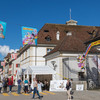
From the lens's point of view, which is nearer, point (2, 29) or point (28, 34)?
point (2, 29)

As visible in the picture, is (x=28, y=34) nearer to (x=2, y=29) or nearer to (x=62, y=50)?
(x=2, y=29)

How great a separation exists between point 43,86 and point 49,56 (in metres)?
9.75

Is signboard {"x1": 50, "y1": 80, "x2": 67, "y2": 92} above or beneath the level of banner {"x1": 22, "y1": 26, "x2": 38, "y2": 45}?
beneath

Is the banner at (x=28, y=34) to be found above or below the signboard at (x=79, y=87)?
above

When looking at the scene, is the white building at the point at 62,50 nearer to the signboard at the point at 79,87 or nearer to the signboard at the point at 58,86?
the signboard at the point at 79,87

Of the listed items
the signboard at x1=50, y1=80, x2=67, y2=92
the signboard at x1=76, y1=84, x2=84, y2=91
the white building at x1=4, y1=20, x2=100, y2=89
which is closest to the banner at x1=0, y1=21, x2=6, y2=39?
the signboard at x1=50, y1=80, x2=67, y2=92

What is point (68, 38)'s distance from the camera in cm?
3319

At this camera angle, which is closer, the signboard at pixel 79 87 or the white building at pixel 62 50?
the signboard at pixel 79 87

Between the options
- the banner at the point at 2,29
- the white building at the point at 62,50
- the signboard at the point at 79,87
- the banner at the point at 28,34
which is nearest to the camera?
the banner at the point at 2,29

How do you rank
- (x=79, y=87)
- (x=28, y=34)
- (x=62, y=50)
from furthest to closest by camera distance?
(x=62, y=50), (x=79, y=87), (x=28, y=34)

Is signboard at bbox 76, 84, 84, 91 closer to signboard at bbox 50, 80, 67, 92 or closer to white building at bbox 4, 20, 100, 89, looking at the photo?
signboard at bbox 50, 80, 67, 92

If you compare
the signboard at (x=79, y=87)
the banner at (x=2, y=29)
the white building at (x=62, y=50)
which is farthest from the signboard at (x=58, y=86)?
the banner at (x=2, y=29)

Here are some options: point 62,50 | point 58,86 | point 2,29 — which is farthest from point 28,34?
point 62,50

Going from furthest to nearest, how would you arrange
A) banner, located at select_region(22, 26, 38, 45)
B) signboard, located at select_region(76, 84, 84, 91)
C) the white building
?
1. the white building
2. signboard, located at select_region(76, 84, 84, 91)
3. banner, located at select_region(22, 26, 38, 45)
